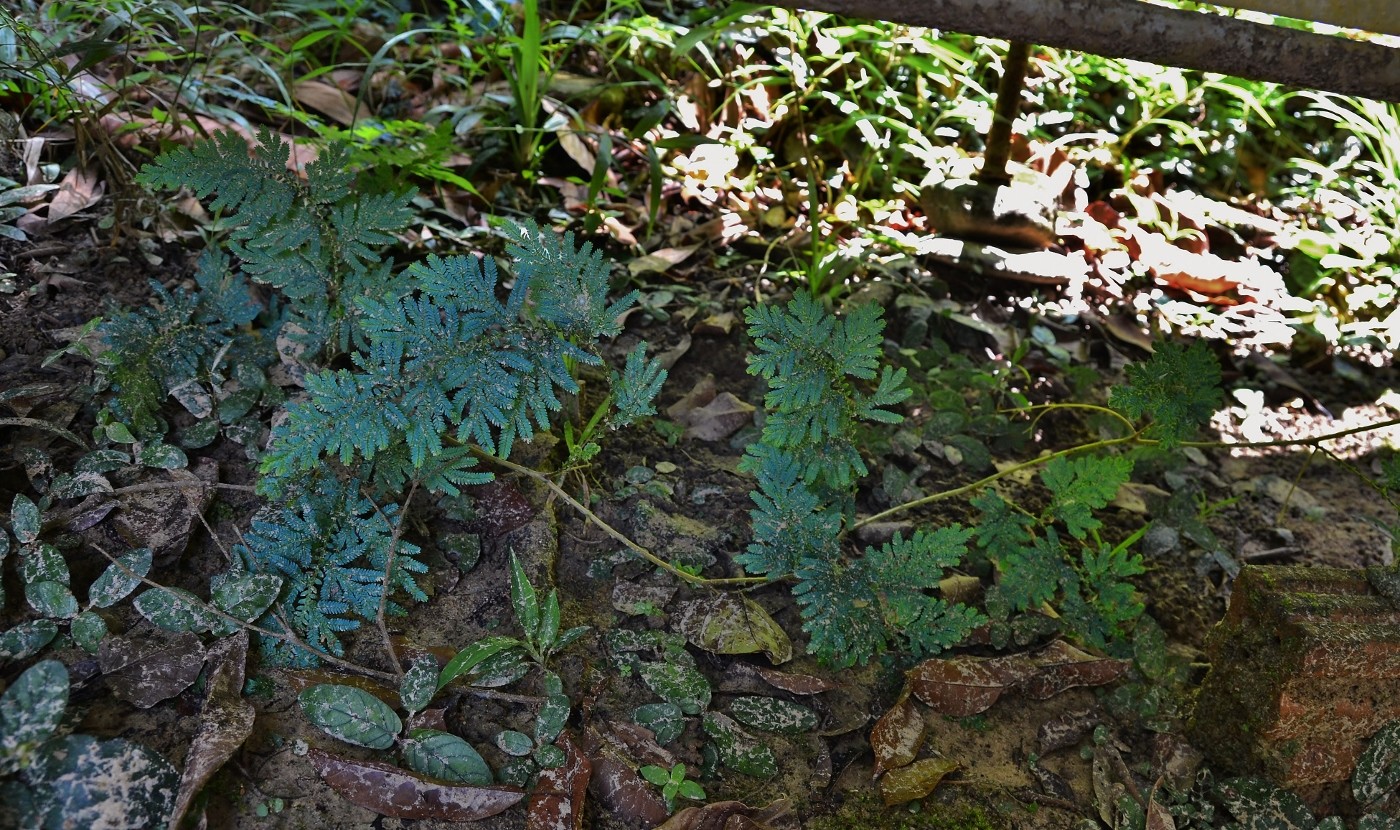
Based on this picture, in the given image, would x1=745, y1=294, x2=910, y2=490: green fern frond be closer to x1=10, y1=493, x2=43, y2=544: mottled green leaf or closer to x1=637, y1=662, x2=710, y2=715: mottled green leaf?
x1=637, y1=662, x2=710, y2=715: mottled green leaf

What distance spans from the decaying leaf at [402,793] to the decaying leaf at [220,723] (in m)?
0.11

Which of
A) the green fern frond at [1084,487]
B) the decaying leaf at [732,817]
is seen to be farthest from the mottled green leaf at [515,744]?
the green fern frond at [1084,487]

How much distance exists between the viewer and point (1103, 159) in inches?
132

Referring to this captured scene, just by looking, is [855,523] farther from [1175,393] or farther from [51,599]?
[51,599]

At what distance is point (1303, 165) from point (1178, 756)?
2482 mm

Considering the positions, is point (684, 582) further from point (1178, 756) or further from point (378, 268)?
point (1178, 756)

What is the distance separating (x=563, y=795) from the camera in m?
1.45

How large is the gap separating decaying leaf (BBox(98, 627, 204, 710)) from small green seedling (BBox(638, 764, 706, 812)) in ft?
2.21

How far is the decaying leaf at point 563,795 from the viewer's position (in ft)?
4.65

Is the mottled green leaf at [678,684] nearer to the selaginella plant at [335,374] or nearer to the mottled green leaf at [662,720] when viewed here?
the mottled green leaf at [662,720]

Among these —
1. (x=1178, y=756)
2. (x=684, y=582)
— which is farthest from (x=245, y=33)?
(x=1178, y=756)

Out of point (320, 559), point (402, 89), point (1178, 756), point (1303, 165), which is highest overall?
point (1303, 165)

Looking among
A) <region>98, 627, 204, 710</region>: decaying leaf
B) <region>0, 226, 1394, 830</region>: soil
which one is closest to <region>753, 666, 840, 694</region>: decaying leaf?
<region>0, 226, 1394, 830</region>: soil

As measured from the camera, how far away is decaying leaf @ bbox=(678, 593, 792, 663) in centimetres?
175
